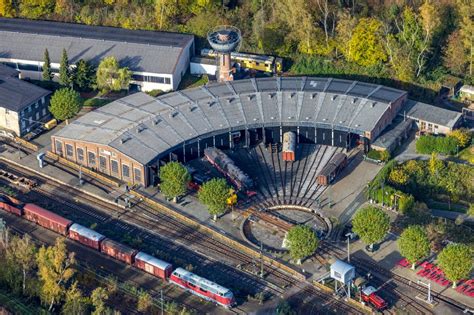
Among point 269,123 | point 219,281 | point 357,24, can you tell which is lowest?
point 219,281

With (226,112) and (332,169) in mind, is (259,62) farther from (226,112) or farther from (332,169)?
(332,169)

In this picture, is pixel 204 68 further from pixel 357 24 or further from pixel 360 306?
pixel 360 306

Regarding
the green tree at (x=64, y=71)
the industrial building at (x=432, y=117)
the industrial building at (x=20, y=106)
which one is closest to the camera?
the industrial building at (x=432, y=117)

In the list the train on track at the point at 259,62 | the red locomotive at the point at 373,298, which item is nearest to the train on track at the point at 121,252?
the red locomotive at the point at 373,298

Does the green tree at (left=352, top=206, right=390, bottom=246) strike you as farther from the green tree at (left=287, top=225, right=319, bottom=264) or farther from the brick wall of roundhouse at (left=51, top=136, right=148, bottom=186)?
the brick wall of roundhouse at (left=51, top=136, right=148, bottom=186)

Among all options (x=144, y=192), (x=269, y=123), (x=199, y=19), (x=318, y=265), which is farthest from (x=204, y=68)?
(x=318, y=265)

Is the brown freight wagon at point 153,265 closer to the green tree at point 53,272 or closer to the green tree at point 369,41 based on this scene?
the green tree at point 53,272

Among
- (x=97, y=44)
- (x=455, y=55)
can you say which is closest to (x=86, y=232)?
(x=97, y=44)
